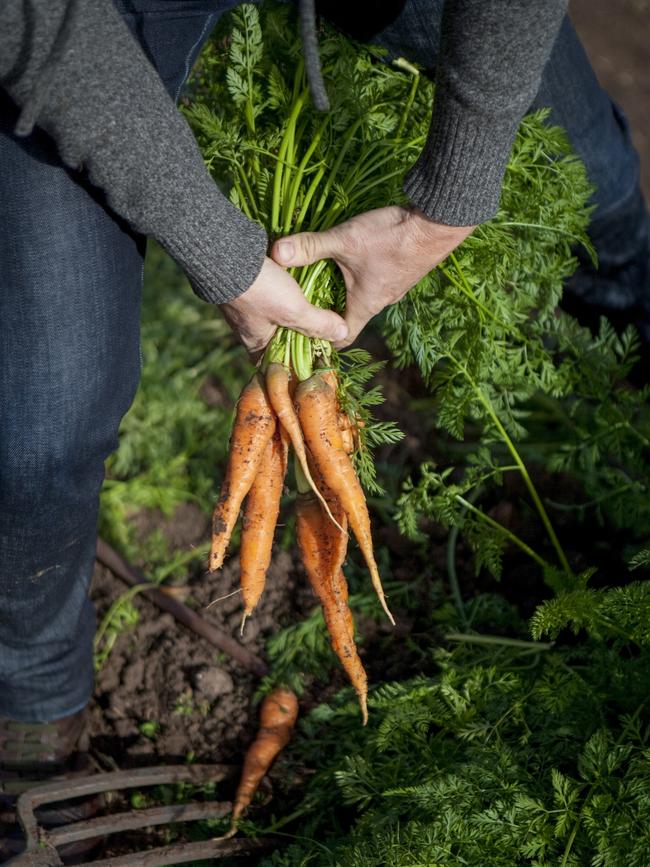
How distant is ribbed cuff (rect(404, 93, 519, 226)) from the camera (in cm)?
141

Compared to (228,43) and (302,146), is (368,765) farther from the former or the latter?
(228,43)

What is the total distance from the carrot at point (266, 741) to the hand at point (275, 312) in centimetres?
83

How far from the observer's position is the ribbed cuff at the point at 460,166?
55.5 inches

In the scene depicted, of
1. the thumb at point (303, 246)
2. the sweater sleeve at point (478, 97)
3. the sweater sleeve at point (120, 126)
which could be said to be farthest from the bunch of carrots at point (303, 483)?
the sweater sleeve at point (478, 97)

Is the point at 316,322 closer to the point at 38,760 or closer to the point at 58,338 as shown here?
the point at 58,338

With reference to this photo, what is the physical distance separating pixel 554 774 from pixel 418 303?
0.90m

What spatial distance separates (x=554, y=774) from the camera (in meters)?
1.51

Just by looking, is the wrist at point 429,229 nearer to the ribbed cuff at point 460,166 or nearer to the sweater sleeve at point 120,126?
the ribbed cuff at point 460,166

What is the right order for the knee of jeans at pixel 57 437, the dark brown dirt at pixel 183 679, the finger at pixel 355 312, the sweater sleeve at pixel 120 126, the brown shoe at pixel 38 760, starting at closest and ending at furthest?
the sweater sleeve at pixel 120 126, the knee of jeans at pixel 57 437, the finger at pixel 355 312, the brown shoe at pixel 38 760, the dark brown dirt at pixel 183 679

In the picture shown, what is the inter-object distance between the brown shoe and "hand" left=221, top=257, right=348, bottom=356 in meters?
0.95

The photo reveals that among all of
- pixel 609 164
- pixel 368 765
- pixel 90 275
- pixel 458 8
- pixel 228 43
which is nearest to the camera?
pixel 458 8

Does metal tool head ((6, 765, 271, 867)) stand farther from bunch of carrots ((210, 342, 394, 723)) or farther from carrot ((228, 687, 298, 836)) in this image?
bunch of carrots ((210, 342, 394, 723))

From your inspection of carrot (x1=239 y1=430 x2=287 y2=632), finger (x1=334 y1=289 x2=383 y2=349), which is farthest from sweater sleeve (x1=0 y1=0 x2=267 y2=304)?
carrot (x1=239 y1=430 x2=287 y2=632)

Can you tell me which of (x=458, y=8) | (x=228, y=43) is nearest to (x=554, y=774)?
(x=458, y=8)
